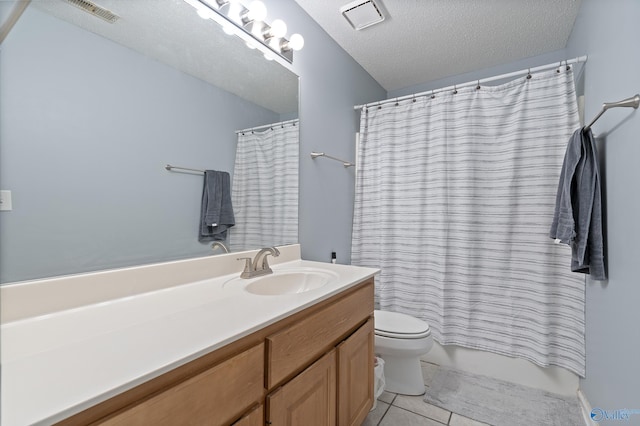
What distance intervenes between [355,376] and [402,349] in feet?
1.64

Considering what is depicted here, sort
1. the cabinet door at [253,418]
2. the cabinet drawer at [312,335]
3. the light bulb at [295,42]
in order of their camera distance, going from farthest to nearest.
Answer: the light bulb at [295,42] < the cabinet drawer at [312,335] < the cabinet door at [253,418]

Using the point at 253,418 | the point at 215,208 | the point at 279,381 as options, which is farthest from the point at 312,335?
the point at 215,208

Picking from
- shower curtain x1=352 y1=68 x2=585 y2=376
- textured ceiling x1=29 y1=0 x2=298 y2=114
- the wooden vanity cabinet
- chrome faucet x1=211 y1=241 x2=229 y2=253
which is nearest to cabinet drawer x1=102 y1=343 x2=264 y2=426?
the wooden vanity cabinet

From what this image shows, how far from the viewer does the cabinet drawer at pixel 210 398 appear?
20.9 inches

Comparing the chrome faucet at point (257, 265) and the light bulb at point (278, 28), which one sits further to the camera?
the light bulb at point (278, 28)

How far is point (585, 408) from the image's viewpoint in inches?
61.1

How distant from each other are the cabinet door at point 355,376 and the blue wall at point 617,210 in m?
0.96

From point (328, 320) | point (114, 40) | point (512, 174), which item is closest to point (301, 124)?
point (114, 40)

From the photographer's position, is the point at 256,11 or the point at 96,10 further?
the point at 256,11

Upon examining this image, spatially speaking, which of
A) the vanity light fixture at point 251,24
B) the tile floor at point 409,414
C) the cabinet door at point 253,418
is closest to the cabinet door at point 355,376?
the tile floor at point 409,414

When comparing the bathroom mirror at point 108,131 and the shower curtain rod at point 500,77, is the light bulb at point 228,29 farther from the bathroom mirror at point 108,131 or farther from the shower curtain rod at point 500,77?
the shower curtain rod at point 500,77

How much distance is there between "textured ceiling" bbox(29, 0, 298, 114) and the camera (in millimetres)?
926

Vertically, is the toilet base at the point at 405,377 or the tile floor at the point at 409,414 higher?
the toilet base at the point at 405,377

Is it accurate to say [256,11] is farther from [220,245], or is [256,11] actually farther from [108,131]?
[220,245]
